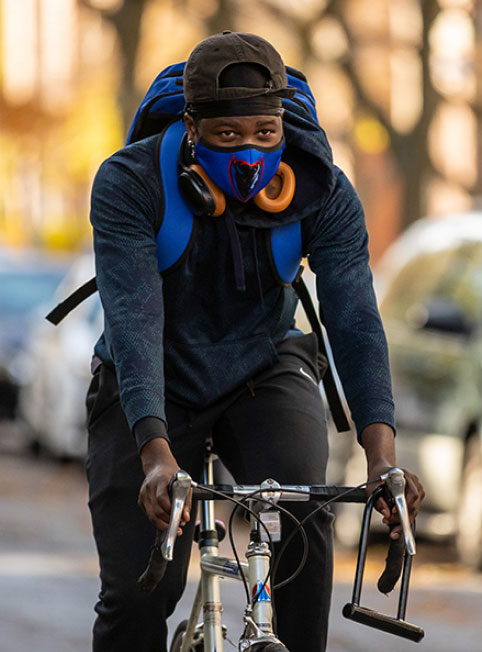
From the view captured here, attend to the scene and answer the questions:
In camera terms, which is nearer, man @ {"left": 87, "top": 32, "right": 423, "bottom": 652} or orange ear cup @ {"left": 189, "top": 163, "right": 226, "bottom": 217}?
man @ {"left": 87, "top": 32, "right": 423, "bottom": 652}

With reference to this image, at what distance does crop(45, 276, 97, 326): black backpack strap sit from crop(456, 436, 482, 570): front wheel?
15.0 feet

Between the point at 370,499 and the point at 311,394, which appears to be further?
the point at 311,394

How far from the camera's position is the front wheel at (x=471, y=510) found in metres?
8.78

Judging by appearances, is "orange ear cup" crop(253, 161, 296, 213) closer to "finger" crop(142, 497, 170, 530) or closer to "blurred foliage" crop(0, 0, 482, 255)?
"finger" crop(142, 497, 170, 530)

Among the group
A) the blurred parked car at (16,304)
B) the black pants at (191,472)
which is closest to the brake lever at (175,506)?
the black pants at (191,472)

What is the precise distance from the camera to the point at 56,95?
75875 millimetres

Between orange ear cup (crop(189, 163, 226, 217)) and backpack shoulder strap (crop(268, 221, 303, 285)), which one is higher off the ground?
orange ear cup (crop(189, 163, 226, 217))

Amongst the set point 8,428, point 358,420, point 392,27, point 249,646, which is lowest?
point 249,646

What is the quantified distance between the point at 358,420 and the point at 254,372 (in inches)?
14.5

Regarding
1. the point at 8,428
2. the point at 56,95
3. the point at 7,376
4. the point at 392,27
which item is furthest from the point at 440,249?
the point at 56,95

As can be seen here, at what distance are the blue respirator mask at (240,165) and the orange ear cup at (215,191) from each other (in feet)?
0.03

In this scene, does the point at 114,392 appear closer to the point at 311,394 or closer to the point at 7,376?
the point at 311,394

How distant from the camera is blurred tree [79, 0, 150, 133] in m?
22.0

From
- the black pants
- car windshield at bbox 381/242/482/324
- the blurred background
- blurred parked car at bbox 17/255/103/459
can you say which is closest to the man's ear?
the black pants
